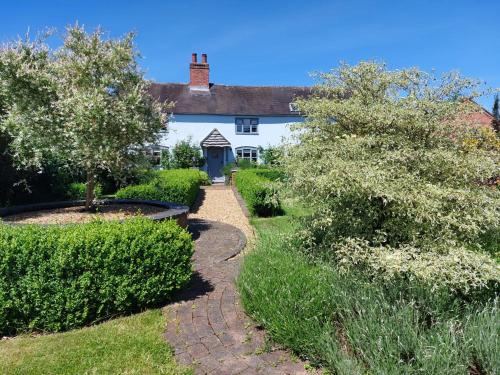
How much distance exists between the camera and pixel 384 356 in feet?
10.2

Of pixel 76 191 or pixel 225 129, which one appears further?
pixel 225 129

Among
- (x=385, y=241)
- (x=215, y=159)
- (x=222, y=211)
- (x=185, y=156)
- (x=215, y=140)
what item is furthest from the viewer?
(x=215, y=159)

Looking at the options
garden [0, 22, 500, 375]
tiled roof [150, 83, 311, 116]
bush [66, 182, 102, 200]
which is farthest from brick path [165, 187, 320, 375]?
tiled roof [150, 83, 311, 116]

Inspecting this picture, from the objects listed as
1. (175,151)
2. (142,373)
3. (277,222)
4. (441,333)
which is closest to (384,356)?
(441,333)

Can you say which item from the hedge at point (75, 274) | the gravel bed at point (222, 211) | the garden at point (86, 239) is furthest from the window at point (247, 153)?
the hedge at point (75, 274)

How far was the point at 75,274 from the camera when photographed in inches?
170

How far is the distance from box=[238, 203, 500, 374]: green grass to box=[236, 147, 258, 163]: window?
82.8ft

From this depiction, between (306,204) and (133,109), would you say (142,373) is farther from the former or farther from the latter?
(133,109)

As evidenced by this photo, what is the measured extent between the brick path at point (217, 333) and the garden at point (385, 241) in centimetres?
25

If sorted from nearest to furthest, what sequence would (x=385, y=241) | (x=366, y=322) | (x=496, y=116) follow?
1. (x=366, y=322)
2. (x=385, y=241)
3. (x=496, y=116)

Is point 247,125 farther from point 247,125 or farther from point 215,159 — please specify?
point 215,159

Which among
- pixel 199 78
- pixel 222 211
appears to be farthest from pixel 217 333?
pixel 199 78

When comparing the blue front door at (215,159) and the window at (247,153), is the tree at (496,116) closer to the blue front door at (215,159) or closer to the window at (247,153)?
the window at (247,153)

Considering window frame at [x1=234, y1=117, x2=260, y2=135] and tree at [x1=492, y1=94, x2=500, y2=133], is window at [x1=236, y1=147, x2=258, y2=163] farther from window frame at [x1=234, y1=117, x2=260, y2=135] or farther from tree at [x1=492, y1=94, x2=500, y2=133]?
tree at [x1=492, y1=94, x2=500, y2=133]
